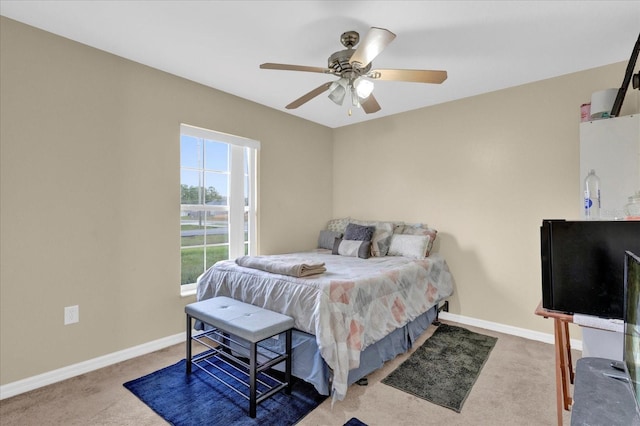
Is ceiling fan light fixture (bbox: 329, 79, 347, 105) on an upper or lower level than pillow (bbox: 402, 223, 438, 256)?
upper

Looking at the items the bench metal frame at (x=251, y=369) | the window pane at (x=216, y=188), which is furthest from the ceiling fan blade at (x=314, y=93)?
the bench metal frame at (x=251, y=369)

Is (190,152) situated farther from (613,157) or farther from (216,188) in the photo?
(613,157)

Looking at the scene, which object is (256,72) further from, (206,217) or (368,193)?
(368,193)

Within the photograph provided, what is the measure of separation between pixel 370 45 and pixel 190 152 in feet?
6.95

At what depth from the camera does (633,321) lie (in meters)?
0.90

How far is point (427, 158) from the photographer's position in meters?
3.72

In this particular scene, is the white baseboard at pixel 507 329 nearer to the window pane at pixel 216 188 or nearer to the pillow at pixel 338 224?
the pillow at pixel 338 224

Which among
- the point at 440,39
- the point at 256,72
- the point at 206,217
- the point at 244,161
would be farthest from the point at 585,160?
the point at 206,217

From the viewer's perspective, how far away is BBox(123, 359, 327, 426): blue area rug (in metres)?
1.82

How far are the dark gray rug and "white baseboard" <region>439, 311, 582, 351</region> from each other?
0.80 ft

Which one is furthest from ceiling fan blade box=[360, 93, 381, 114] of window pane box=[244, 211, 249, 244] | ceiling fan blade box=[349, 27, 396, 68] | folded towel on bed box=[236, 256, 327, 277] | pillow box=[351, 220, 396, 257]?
window pane box=[244, 211, 249, 244]

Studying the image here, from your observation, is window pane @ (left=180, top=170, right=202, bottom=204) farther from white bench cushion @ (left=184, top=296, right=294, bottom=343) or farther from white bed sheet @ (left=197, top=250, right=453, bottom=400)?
white bench cushion @ (left=184, top=296, right=294, bottom=343)

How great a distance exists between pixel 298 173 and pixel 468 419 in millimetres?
3104

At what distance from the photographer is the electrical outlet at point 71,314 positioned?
228 centimetres
